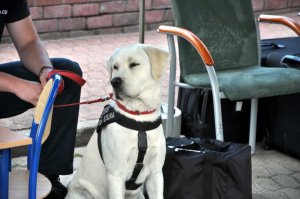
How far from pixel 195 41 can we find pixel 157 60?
928 mm

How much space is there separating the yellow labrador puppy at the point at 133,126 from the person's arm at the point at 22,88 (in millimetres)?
351

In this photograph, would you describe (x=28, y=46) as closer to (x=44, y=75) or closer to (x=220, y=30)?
Result: (x=44, y=75)

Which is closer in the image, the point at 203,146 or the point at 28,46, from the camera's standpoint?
the point at 28,46

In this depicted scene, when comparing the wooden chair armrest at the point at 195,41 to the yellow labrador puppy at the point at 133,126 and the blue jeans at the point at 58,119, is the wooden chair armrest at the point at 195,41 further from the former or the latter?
the yellow labrador puppy at the point at 133,126

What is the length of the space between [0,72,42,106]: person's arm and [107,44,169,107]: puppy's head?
0.35m

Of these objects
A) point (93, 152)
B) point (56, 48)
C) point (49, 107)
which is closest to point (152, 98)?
point (93, 152)

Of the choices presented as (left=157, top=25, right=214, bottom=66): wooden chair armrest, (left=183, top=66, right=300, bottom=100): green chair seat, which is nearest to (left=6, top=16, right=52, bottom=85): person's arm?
(left=157, top=25, right=214, bottom=66): wooden chair armrest

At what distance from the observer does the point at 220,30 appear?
4.61 metres

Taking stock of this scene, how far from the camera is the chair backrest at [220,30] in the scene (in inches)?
173

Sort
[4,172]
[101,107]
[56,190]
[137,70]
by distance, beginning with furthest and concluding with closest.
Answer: [101,107]
[56,190]
[137,70]
[4,172]

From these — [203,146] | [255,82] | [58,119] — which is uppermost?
[255,82]

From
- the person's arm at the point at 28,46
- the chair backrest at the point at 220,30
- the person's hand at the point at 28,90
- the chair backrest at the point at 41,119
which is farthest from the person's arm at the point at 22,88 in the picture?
the chair backrest at the point at 220,30

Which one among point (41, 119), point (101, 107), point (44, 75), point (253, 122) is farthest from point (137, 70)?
point (101, 107)

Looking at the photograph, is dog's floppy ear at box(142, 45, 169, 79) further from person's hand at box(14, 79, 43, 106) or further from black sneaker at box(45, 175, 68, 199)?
black sneaker at box(45, 175, 68, 199)
